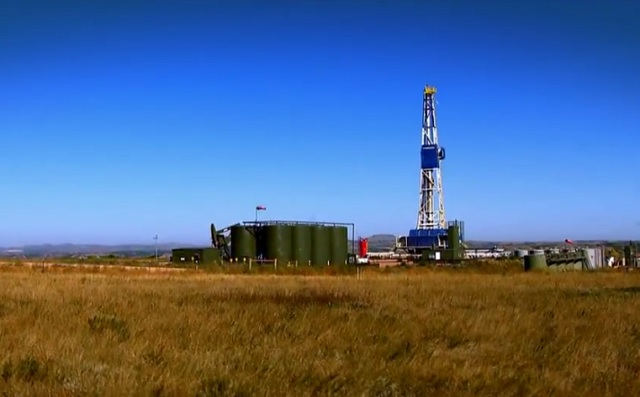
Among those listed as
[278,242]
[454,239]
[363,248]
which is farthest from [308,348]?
[363,248]

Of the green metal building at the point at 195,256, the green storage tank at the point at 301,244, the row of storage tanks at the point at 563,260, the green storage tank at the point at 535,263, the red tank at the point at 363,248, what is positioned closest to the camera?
the green storage tank at the point at 535,263

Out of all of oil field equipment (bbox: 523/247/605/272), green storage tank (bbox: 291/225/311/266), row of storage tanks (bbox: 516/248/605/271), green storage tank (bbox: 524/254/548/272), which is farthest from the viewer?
green storage tank (bbox: 291/225/311/266)

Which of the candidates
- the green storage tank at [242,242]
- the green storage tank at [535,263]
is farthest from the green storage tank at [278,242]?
the green storage tank at [535,263]

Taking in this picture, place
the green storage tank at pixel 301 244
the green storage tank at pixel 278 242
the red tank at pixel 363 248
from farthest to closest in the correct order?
the red tank at pixel 363 248 < the green storage tank at pixel 301 244 < the green storage tank at pixel 278 242

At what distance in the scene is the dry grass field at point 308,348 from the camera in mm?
6398

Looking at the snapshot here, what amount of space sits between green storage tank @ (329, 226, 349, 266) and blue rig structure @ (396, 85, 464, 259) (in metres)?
13.4

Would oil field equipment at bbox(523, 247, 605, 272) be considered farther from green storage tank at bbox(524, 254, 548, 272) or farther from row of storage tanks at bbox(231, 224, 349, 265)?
row of storage tanks at bbox(231, 224, 349, 265)

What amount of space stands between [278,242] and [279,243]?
11 cm

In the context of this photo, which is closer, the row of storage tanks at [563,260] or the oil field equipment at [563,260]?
the oil field equipment at [563,260]

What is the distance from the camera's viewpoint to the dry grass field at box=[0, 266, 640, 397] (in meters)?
6.40

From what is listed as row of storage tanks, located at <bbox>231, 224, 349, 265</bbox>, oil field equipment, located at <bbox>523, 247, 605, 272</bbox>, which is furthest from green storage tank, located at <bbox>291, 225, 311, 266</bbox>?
oil field equipment, located at <bbox>523, 247, 605, 272</bbox>

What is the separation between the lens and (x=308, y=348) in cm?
826

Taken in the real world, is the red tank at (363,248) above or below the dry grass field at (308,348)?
above

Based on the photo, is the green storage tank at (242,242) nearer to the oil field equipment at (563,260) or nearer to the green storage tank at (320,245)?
the green storage tank at (320,245)
